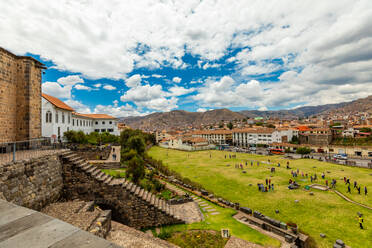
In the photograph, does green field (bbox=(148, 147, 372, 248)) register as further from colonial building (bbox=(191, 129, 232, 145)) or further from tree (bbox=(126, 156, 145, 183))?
colonial building (bbox=(191, 129, 232, 145))

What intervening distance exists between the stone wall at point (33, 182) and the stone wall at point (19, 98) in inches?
193

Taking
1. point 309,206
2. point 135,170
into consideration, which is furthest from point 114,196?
point 309,206

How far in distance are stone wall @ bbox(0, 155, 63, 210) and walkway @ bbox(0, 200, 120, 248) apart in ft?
20.7

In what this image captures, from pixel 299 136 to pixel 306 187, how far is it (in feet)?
217

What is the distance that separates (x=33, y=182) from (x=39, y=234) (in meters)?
8.41

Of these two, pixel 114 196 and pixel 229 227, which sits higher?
pixel 114 196

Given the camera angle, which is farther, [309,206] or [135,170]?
[135,170]

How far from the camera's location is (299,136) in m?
78.0

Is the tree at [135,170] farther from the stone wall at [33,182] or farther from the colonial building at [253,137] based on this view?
the colonial building at [253,137]

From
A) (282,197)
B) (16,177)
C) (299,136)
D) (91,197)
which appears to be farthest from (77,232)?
(299,136)

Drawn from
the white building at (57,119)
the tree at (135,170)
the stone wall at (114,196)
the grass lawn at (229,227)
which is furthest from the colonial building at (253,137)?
the stone wall at (114,196)

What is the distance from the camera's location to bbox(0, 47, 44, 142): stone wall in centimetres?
1166

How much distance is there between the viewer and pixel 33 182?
8406mm

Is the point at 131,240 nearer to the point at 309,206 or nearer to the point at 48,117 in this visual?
the point at 309,206
